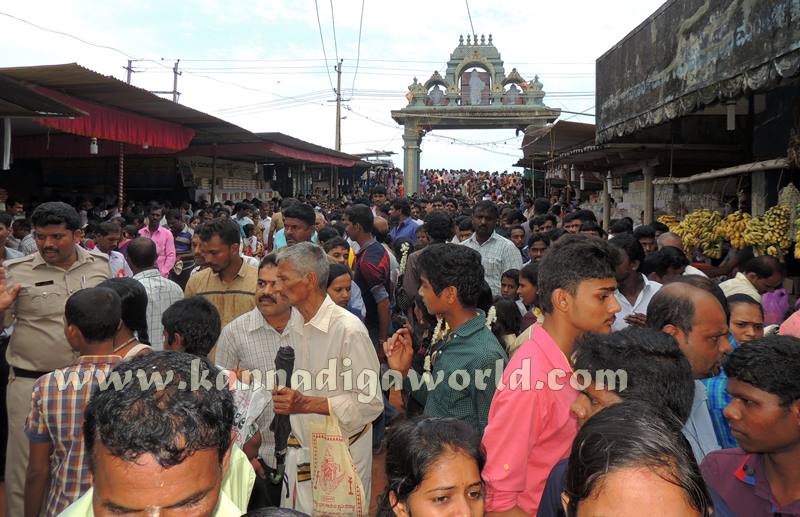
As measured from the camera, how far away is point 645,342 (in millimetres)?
2217

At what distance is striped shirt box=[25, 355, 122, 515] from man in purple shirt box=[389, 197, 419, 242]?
6.08 metres

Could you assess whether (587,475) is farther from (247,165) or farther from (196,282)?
(247,165)

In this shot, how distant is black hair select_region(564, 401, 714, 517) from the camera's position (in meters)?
1.40

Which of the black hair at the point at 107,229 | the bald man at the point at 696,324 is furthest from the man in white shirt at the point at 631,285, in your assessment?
the black hair at the point at 107,229

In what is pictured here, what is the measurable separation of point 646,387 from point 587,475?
0.74 metres

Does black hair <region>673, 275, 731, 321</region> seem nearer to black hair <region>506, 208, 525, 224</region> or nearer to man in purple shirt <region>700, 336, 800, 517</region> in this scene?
man in purple shirt <region>700, 336, 800, 517</region>

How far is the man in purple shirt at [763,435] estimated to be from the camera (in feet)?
7.05

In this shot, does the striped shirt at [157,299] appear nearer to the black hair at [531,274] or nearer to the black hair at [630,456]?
the black hair at [531,274]

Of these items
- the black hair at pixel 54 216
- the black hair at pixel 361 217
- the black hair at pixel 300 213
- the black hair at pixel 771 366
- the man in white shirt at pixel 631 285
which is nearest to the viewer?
the black hair at pixel 771 366

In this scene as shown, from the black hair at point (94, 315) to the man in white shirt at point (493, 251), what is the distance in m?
4.21

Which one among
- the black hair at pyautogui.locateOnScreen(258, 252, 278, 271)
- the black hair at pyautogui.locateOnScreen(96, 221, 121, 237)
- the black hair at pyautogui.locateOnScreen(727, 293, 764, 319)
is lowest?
the black hair at pyautogui.locateOnScreen(727, 293, 764, 319)

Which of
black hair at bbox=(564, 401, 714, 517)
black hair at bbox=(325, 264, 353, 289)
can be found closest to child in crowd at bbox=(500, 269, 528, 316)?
black hair at bbox=(325, 264, 353, 289)

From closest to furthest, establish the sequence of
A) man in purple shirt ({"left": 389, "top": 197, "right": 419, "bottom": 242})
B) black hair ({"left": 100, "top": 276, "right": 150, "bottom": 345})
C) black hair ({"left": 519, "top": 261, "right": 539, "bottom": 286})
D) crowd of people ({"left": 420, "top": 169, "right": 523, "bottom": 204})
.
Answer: black hair ({"left": 100, "top": 276, "right": 150, "bottom": 345}) → black hair ({"left": 519, "top": 261, "right": 539, "bottom": 286}) → man in purple shirt ({"left": 389, "top": 197, "right": 419, "bottom": 242}) → crowd of people ({"left": 420, "top": 169, "right": 523, "bottom": 204})

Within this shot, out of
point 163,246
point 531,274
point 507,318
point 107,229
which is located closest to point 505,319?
point 507,318
